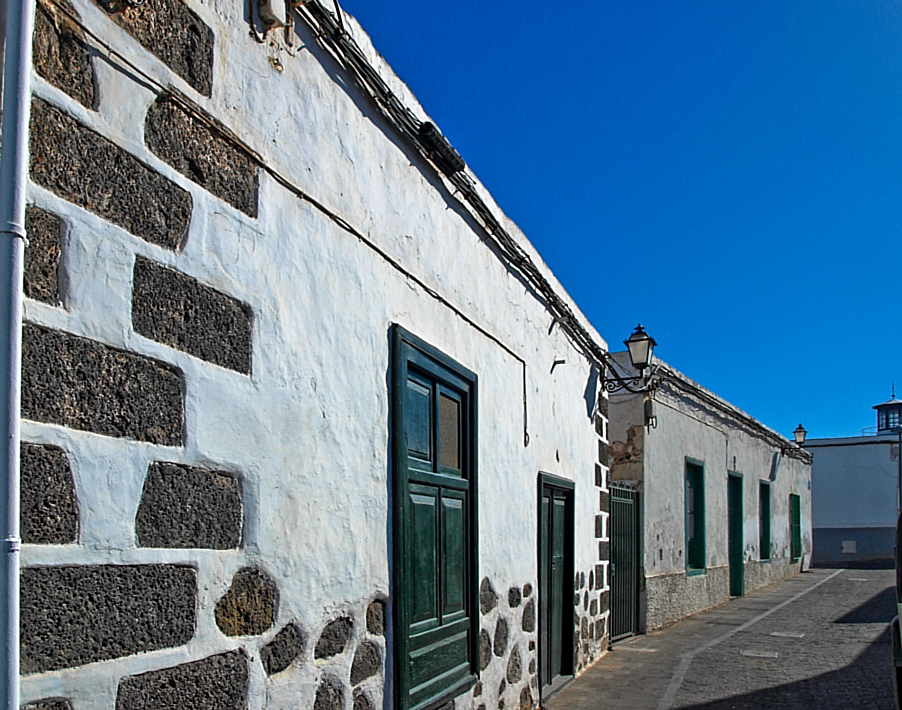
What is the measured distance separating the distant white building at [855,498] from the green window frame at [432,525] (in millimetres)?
27085

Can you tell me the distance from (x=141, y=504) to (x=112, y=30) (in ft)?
4.09

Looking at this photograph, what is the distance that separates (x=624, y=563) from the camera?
396 inches

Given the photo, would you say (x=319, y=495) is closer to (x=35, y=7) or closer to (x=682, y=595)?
(x=35, y=7)

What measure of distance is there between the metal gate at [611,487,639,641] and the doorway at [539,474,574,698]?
194 centimetres

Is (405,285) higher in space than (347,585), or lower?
higher

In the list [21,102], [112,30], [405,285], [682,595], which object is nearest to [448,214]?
[405,285]

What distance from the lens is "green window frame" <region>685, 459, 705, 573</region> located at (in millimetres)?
13406

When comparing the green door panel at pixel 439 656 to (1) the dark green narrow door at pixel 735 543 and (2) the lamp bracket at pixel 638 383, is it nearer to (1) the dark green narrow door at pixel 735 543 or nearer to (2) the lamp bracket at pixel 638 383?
(2) the lamp bracket at pixel 638 383

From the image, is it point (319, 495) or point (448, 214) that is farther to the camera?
point (448, 214)

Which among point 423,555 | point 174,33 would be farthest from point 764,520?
point 174,33

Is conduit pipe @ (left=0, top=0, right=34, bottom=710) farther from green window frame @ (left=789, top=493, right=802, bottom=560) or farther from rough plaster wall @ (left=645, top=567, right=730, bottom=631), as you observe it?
green window frame @ (left=789, top=493, right=802, bottom=560)

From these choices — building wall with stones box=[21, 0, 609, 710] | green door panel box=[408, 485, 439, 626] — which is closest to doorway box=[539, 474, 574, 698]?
green door panel box=[408, 485, 439, 626]

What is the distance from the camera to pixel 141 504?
2.32m

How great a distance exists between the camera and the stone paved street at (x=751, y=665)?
693 cm
